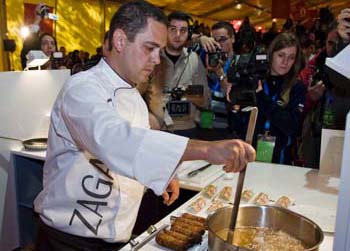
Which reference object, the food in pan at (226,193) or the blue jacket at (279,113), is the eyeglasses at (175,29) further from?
the food in pan at (226,193)

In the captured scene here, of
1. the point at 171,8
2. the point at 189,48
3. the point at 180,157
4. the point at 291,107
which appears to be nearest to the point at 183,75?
the point at 189,48

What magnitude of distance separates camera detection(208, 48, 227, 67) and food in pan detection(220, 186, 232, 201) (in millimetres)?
1057

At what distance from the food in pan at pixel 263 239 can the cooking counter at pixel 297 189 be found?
115 millimetres

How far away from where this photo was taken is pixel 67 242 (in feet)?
3.86

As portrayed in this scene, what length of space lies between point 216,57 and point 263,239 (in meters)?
1.52

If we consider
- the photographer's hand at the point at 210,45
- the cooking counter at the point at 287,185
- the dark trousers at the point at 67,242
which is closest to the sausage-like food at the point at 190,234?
the cooking counter at the point at 287,185

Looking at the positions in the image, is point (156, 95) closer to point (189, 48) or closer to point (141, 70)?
point (189, 48)

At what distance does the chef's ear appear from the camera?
1.08 m

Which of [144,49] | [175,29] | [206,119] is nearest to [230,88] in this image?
[206,119]

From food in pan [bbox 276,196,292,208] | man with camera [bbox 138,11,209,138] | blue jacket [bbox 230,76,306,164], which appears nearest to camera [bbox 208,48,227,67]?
man with camera [bbox 138,11,209,138]

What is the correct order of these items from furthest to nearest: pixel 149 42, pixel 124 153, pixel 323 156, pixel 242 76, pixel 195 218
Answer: pixel 242 76
pixel 323 156
pixel 195 218
pixel 149 42
pixel 124 153

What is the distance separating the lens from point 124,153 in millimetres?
817

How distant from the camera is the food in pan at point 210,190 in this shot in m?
1.51

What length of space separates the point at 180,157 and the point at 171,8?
6060 millimetres
